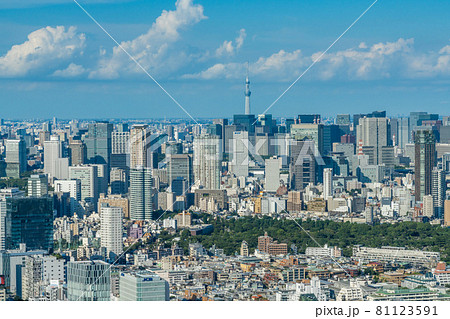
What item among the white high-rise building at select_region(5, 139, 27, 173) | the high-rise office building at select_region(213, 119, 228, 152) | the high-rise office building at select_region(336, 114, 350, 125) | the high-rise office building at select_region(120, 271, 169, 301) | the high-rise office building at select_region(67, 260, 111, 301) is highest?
the high-rise office building at select_region(336, 114, 350, 125)

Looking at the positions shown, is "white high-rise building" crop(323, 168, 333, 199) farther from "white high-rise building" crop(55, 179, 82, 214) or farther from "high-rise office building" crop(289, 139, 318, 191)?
"white high-rise building" crop(55, 179, 82, 214)

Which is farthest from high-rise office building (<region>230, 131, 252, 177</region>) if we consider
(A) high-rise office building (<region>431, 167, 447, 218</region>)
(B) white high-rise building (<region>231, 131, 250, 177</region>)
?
(A) high-rise office building (<region>431, 167, 447, 218</region>)

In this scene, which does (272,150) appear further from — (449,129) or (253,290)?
(253,290)

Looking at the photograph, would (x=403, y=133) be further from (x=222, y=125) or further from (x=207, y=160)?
(x=222, y=125)

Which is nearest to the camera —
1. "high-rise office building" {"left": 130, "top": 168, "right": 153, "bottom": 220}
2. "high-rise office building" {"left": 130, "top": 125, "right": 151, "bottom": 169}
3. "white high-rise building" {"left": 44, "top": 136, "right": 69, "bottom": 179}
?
"high-rise office building" {"left": 130, "top": 168, "right": 153, "bottom": 220}

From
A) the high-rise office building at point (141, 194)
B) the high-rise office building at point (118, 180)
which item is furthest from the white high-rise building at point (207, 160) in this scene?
the high-rise office building at point (118, 180)

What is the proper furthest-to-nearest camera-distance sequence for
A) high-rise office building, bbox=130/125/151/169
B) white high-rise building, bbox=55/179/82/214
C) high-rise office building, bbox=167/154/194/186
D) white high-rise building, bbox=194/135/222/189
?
high-rise office building, bbox=130/125/151/169, white high-rise building, bbox=55/179/82/214, high-rise office building, bbox=167/154/194/186, white high-rise building, bbox=194/135/222/189
